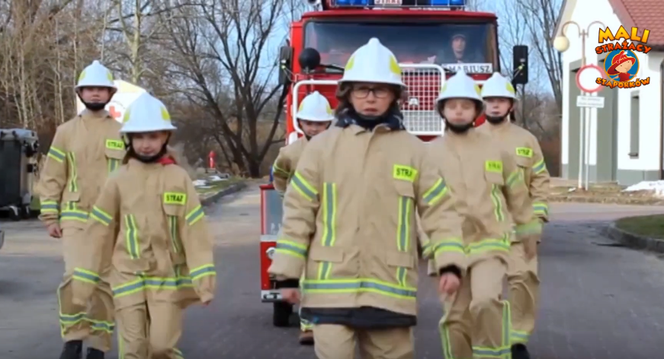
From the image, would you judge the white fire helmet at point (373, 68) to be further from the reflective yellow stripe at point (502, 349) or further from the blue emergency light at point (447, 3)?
the blue emergency light at point (447, 3)

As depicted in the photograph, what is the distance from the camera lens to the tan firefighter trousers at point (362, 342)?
508 cm

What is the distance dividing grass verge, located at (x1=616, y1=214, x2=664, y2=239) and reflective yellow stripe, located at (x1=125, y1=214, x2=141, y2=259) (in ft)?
42.0

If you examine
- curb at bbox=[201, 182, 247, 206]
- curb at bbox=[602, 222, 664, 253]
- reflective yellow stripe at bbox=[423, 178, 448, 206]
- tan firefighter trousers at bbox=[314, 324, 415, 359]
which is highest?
reflective yellow stripe at bbox=[423, 178, 448, 206]

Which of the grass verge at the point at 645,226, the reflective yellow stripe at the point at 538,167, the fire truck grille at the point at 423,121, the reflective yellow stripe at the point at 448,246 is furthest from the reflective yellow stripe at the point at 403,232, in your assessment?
the grass verge at the point at 645,226

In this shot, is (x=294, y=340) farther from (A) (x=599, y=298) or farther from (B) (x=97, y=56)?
(B) (x=97, y=56)

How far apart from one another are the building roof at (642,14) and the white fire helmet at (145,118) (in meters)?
30.1

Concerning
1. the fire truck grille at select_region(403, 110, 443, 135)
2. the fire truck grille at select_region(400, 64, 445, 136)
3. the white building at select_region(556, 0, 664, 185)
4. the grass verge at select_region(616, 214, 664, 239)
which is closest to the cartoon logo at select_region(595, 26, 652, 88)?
the white building at select_region(556, 0, 664, 185)

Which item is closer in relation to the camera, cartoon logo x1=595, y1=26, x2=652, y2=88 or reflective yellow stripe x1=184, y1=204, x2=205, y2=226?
reflective yellow stripe x1=184, y1=204, x2=205, y2=226

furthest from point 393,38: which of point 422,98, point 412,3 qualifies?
point 422,98

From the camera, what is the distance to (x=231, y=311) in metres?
11.2

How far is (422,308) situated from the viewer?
450 inches

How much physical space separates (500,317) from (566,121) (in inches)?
1503

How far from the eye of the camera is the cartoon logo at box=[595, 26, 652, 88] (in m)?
35.1

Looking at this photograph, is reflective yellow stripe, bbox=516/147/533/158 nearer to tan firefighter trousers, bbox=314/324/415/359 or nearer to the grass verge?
tan firefighter trousers, bbox=314/324/415/359
